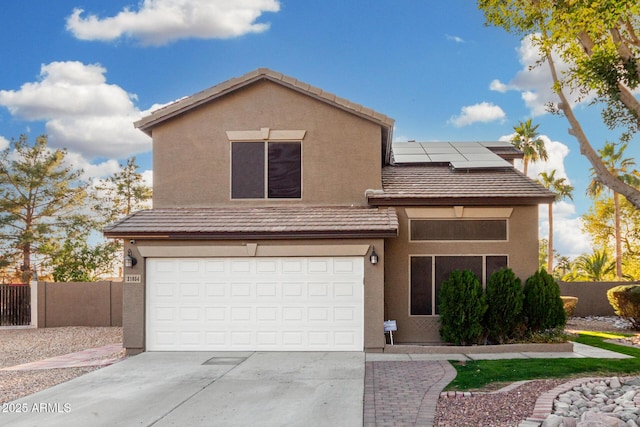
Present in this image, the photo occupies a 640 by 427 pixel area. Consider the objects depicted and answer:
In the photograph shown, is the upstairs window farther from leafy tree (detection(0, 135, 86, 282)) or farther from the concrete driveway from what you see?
leafy tree (detection(0, 135, 86, 282))

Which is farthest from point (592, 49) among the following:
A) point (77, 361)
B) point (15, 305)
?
point (15, 305)

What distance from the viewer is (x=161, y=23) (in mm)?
17531

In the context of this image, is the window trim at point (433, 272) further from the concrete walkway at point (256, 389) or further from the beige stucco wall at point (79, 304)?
the beige stucco wall at point (79, 304)

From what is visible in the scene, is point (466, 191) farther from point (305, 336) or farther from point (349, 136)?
point (305, 336)

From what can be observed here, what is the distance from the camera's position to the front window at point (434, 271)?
1345 centimetres

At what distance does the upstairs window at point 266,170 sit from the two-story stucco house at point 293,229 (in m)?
0.03

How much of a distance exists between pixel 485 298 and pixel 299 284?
180 inches

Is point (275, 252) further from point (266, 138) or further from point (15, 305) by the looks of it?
point (15, 305)

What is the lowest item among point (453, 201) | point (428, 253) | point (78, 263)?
point (78, 263)

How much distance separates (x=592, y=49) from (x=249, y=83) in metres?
8.38

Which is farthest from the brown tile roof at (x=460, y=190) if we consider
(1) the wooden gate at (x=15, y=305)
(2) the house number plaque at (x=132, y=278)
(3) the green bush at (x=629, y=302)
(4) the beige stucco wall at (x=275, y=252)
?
(1) the wooden gate at (x=15, y=305)

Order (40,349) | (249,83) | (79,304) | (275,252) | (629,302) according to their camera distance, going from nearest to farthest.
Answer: (275,252) → (249,83) → (40,349) → (629,302) → (79,304)

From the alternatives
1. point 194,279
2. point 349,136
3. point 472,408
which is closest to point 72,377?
point 194,279

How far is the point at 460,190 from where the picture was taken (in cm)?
1355
